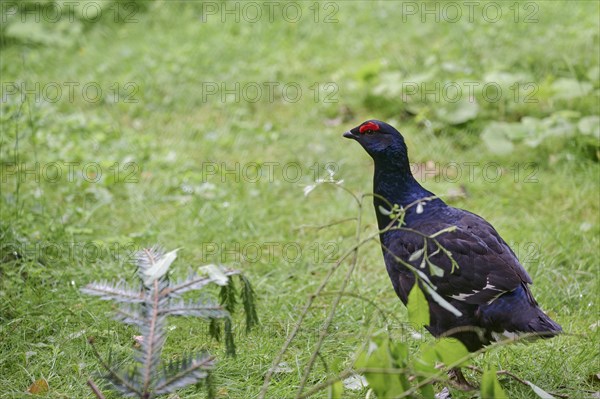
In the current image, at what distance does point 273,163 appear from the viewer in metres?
6.23

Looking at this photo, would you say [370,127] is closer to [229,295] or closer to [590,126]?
[229,295]

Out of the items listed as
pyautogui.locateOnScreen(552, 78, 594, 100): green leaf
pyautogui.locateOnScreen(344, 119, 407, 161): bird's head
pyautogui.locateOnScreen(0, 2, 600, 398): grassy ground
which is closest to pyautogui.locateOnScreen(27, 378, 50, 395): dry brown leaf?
pyautogui.locateOnScreen(0, 2, 600, 398): grassy ground

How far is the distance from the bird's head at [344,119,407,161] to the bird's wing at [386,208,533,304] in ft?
1.41

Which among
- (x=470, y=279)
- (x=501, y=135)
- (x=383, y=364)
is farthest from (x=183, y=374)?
(x=501, y=135)

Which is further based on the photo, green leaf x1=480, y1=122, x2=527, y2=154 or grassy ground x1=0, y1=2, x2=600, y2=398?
green leaf x1=480, y1=122, x2=527, y2=154

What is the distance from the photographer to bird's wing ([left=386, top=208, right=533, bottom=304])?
11.2 feet

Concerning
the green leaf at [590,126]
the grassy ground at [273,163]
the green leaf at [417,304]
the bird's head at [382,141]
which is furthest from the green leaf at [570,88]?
the green leaf at [417,304]

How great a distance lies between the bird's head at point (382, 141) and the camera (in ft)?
12.9

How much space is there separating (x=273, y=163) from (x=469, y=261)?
116 inches

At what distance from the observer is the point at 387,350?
253 cm

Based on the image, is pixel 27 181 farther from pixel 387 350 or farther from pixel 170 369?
pixel 387 350

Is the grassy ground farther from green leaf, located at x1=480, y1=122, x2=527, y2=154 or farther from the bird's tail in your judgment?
the bird's tail

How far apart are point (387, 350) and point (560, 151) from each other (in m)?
4.01

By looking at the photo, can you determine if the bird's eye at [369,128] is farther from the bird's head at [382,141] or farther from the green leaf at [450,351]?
the green leaf at [450,351]
